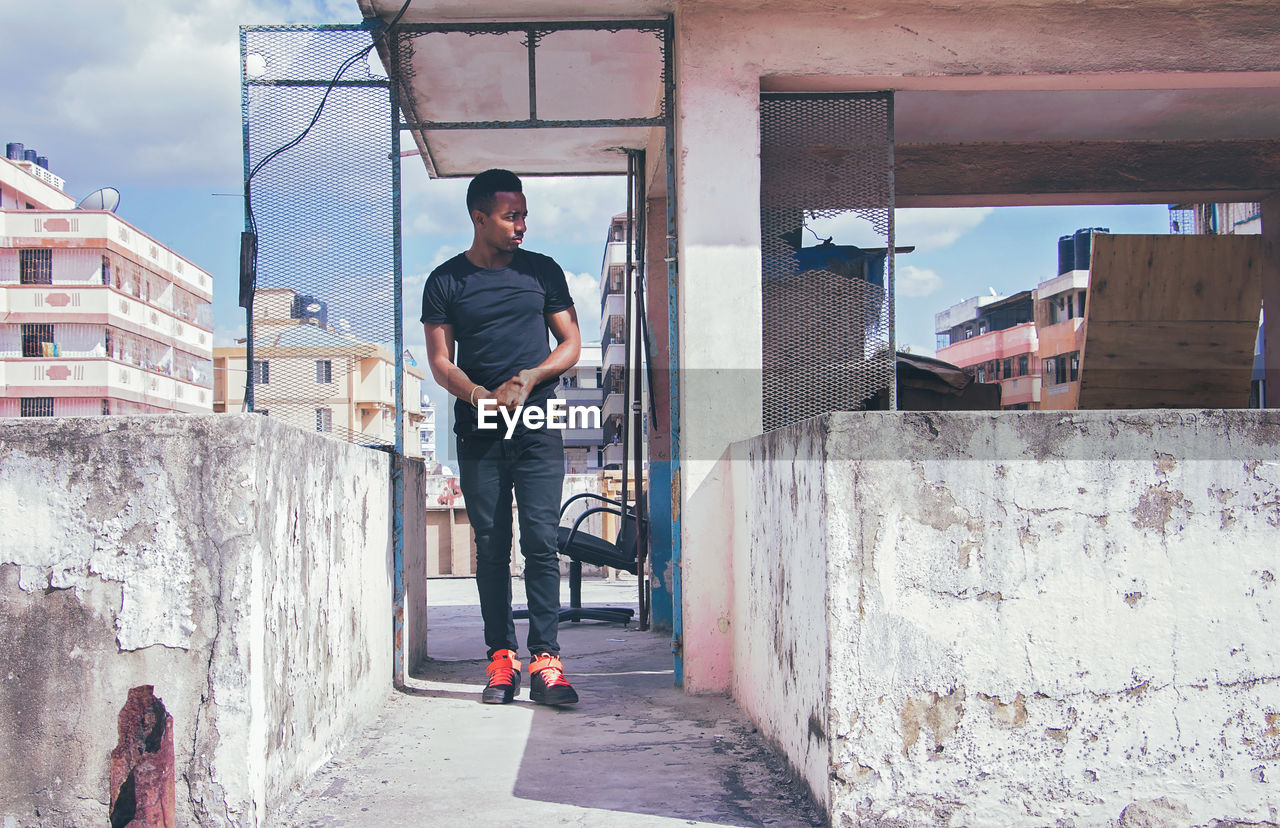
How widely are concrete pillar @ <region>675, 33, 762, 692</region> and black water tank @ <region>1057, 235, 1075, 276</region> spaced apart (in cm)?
4820

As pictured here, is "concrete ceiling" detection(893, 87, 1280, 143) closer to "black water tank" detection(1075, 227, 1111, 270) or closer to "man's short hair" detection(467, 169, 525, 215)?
"man's short hair" detection(467, 169, 525, 215)

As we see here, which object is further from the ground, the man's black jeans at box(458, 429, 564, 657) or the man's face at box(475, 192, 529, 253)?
the man's face at box(475, 192, 529, 253)

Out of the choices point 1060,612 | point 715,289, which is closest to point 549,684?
point 715,289

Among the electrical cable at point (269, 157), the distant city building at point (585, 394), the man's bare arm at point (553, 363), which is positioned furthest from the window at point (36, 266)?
the man's bare arm at point (553, 363)

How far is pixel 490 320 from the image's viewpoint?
433 centimetres

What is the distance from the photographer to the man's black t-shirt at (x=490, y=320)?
4.30 metres

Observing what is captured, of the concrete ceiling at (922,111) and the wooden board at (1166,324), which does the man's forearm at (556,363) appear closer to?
the concrete ceiling at (922,111)

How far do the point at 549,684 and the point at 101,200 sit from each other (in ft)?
200

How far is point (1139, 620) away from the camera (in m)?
2.68

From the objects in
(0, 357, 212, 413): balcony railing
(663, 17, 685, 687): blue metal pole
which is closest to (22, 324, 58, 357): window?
(0, 357, 212, 413): balcony railing

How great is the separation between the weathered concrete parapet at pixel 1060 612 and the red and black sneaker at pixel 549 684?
1682mm

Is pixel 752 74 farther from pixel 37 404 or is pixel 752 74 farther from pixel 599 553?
pixel 37 404

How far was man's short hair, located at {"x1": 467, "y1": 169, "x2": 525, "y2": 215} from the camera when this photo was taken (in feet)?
14.4

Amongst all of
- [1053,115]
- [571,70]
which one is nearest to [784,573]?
[571,70]
